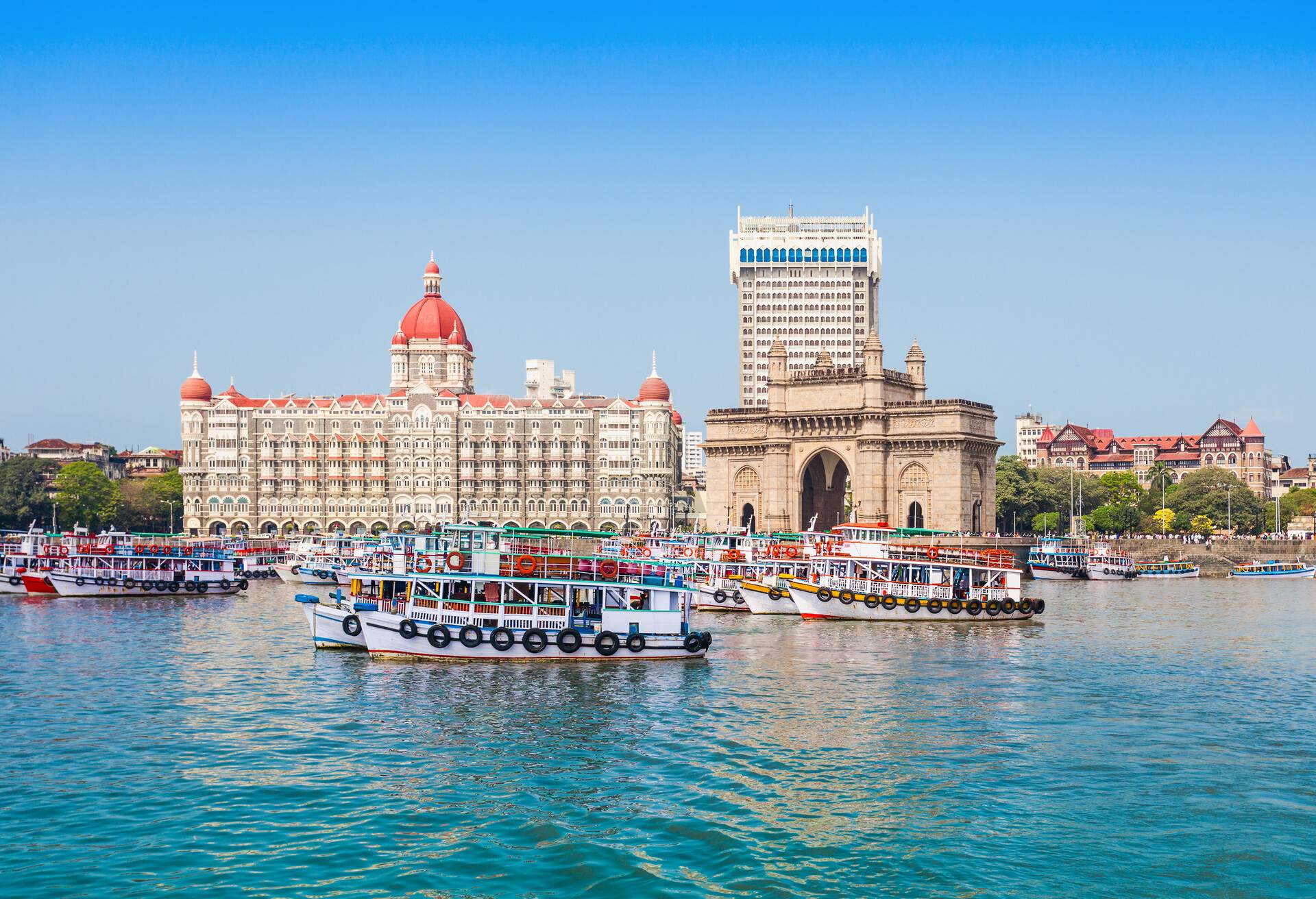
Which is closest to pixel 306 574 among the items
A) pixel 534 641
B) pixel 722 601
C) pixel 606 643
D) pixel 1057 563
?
pixel 722 601

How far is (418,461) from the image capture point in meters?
162

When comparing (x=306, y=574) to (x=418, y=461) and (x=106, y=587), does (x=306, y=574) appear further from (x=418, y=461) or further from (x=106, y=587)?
(x=418, y=461)

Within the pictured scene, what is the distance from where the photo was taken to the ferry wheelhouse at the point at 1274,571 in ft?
391

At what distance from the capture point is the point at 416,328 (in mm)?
173500

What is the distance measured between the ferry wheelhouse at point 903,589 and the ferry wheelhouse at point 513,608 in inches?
729

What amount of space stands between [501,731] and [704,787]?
7142 millimetres

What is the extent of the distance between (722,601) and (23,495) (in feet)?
333

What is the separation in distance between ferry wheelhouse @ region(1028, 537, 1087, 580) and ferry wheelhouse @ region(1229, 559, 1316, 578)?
46.1 feet

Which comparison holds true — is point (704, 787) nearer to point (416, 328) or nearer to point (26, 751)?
point (26, 751)

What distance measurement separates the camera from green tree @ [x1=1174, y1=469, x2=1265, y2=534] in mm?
159875

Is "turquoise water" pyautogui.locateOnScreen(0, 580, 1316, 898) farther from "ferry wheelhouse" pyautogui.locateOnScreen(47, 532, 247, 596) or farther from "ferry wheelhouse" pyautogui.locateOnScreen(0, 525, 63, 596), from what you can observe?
"ferry wheelhouse" pyautogui.locateOnScreen(0, 525, 63, 596)

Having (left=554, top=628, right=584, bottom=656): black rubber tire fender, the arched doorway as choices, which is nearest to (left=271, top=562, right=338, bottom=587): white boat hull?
(left=554, top=628, right=584, bottom=656): black rubber tire fender

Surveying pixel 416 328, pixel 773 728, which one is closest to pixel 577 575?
pixel 773 728

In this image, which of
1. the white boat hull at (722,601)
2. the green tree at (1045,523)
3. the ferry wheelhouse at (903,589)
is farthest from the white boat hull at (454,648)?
the green tree at (1045,523)
